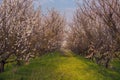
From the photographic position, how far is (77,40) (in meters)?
55.2

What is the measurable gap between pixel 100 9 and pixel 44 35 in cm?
2322

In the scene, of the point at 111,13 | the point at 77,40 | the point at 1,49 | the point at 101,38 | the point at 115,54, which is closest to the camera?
the point at 1,49

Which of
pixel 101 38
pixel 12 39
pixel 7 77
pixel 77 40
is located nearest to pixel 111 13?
pixel 12 39

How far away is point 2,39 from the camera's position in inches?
819

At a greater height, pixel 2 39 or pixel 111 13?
pixel 111 13

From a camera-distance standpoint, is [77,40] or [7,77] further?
[77,40]

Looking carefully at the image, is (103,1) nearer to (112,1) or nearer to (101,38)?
(112,1)

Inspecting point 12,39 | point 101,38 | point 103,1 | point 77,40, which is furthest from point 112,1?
point 77,40

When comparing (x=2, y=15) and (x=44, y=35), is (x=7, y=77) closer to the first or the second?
(x=2, y=15)

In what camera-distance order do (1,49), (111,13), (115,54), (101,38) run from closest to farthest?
(1,49)
(111,13)
(115,54)
(101,38)

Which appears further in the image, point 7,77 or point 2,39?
point 7,77

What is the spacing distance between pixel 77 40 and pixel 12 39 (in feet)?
111

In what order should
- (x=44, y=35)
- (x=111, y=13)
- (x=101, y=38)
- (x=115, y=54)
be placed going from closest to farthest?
(x=111, y=13), (x=115, y=54), (x=101, y=38), (x=44, y=35)

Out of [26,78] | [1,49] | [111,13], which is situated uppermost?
[111,13]
